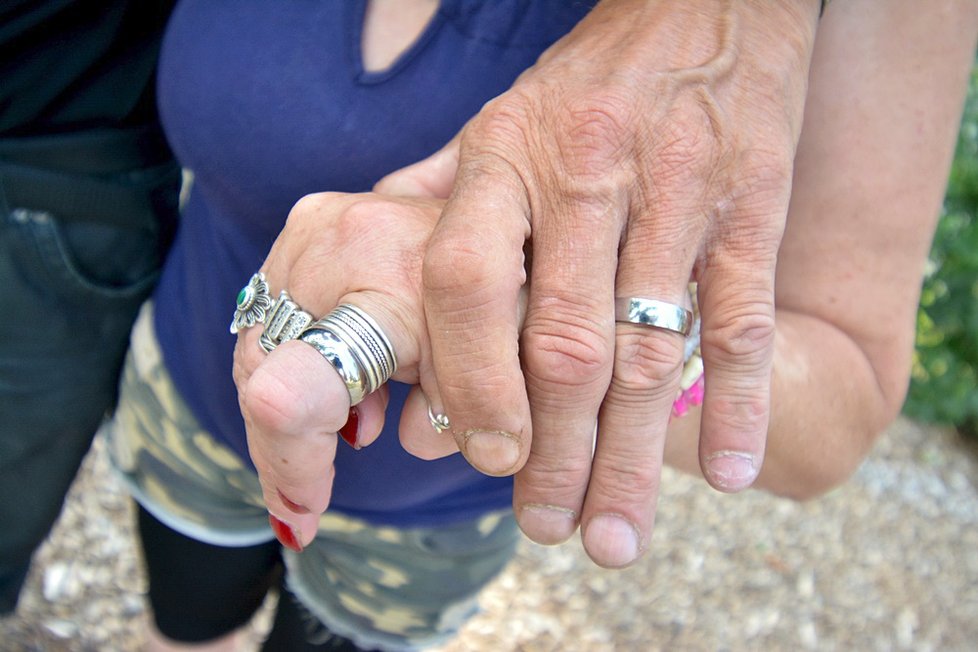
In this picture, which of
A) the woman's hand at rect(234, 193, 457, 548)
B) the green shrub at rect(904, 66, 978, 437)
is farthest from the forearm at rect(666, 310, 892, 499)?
the green shrub at rect(904, 66, 978, 437)

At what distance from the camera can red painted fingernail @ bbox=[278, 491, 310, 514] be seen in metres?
0.89

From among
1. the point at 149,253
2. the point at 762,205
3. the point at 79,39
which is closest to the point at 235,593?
the point at 149,253

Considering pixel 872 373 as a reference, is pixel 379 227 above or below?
above

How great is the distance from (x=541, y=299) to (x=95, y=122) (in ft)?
3.19

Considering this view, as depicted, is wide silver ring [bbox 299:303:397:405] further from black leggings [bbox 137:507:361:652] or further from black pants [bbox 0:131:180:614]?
black leggings [bbox 137:507:361:652]

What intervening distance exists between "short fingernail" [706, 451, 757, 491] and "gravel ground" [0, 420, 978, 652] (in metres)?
2.04

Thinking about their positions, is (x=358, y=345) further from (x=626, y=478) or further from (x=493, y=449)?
(x=626, y=478)

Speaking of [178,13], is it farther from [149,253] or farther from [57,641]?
[57,641]

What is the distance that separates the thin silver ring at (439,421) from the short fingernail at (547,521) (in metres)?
0.12

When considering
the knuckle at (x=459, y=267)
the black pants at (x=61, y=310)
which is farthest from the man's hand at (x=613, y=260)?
the black pants at (x=61, y=310)

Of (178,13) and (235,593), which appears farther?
(235,593)

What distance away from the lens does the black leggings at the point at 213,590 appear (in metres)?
1.62

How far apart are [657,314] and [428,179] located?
0.31 meters

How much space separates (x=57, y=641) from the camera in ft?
7.98
